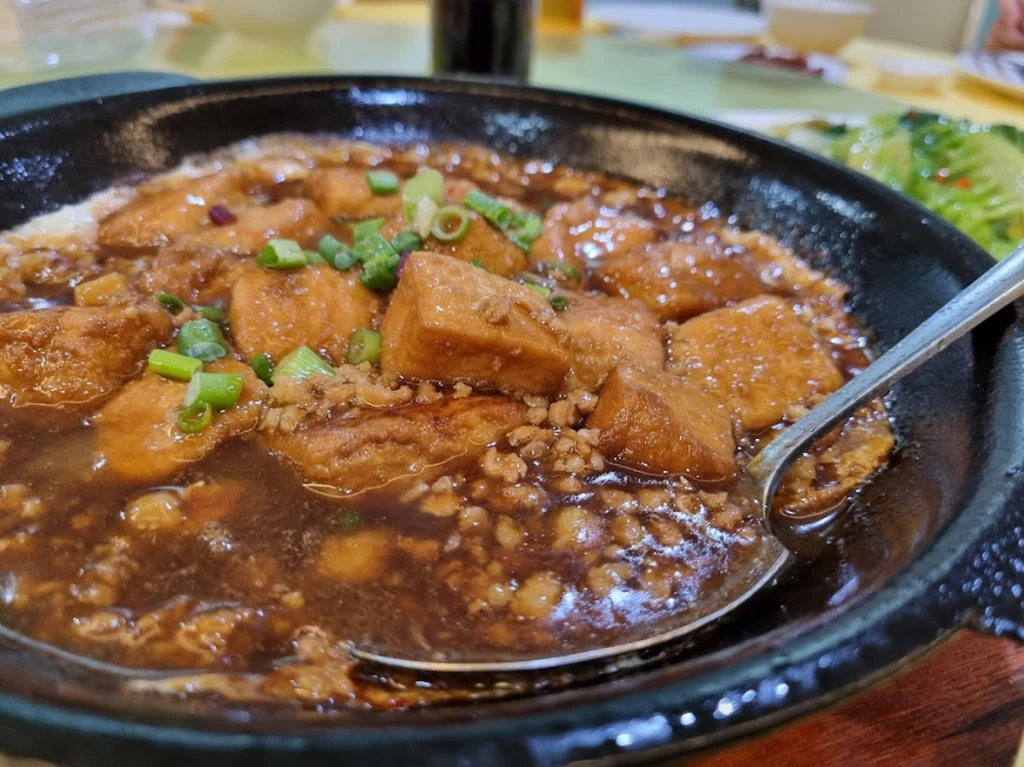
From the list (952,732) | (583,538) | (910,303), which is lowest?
(952,732)

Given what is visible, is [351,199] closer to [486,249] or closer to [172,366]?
[486,249]

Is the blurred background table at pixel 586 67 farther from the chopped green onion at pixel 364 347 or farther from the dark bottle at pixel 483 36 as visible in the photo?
the chopped green onion at pixel 364 347

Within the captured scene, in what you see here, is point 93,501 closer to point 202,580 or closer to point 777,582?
point 202,580

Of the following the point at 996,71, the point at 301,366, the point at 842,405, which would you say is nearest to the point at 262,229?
the point at 301,366

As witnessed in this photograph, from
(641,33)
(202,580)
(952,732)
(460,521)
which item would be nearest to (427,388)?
(460,521)

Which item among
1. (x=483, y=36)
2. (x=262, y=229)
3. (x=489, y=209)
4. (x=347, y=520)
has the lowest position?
(x=347, y=520)

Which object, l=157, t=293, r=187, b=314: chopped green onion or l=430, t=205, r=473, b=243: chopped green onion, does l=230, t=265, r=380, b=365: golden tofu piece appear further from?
l=430, t=205, r=473, b=243: chopped green onion
